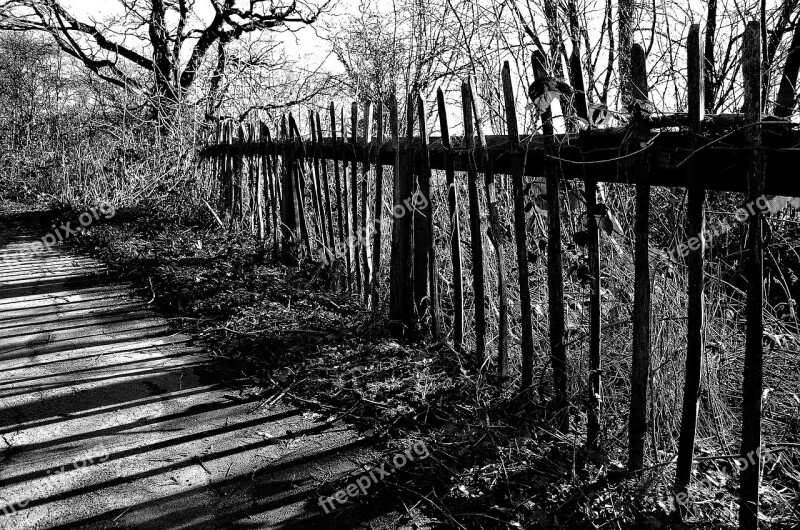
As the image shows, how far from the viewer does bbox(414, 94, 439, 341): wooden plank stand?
3.78 meters

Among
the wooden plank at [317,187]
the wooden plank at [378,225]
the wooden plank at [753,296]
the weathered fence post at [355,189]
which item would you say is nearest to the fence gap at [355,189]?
the weathered fence post at [355,189]

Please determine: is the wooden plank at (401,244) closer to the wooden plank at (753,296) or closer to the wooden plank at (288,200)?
the wooden plank at (288,200)

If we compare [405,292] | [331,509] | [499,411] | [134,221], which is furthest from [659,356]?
[134,221]

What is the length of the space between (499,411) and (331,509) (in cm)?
97

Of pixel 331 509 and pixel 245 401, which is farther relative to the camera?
pixel 245 401

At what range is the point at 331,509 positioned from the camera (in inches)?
90.7

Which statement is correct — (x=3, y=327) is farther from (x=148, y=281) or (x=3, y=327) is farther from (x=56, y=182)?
(x=56, y=182)

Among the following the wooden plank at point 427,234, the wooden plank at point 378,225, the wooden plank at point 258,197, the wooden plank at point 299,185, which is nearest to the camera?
the wooden plank at point 427,234

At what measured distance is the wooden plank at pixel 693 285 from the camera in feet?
6.17

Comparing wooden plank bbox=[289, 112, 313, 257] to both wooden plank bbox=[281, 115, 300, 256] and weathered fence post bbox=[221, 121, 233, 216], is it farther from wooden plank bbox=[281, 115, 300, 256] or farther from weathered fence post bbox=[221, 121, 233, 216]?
weathered fence post bbox=[221, 121, 233, 216]

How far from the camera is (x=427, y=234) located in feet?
12.7

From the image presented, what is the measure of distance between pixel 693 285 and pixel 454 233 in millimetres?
1755

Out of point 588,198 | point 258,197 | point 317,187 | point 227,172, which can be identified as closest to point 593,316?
point 588,198

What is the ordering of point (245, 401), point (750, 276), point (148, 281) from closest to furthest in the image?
point (750, 276) < point (245, 401) < point (148, 281)
